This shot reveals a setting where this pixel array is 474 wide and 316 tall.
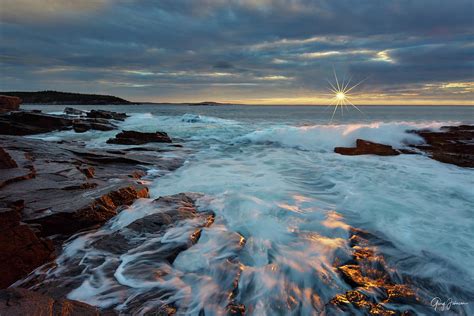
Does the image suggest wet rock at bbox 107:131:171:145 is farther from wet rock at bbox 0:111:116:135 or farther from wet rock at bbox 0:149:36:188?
wet rock at bbox 0:149:36:188

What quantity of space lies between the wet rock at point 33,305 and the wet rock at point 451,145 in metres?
11.5

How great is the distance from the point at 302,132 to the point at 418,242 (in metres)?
13.8

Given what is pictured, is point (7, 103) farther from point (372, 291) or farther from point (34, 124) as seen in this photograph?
point (372, 291)

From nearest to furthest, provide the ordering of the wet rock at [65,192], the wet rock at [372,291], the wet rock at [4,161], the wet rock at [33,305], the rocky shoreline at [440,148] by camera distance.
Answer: the wet rock at [33,305] → the wet rock at [372,291] → the wet rock at [65,192] → the wet rock at [4,161] → the rocky shoreline at [440,148]

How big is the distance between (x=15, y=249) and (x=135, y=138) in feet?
40.5

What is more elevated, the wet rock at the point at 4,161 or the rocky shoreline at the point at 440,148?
the rocky shoreline at the point at 440,148

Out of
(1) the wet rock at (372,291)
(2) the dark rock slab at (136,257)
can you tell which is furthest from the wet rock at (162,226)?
(1) the wet rock at (372,291)

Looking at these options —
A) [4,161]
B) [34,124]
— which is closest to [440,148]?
[4,161]

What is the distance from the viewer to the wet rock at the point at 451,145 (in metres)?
10.3

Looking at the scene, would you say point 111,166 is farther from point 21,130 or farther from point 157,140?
point 21,130

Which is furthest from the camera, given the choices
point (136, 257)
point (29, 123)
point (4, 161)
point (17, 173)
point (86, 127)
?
point (86, 127)

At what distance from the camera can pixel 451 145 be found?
40.4 ft

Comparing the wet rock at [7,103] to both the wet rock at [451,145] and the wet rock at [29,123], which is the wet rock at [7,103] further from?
the wet rock at [451,145]
